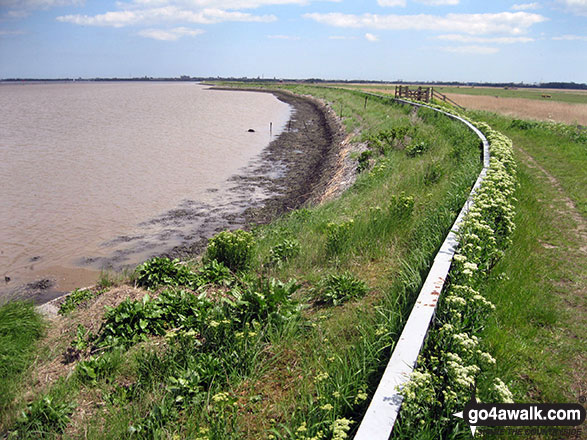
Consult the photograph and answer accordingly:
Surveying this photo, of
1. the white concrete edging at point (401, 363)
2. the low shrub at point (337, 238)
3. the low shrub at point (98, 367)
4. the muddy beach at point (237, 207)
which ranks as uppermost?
the white concrete edging at point (401, 363)

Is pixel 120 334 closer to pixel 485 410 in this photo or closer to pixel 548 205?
pixel 485 410

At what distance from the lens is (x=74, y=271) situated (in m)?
10.4

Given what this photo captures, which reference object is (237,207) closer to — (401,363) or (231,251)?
(231,251)

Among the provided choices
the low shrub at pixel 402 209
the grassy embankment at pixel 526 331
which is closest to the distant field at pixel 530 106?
the grassy embankment at pixel 526 331

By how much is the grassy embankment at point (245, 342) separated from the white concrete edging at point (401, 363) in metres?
0.22

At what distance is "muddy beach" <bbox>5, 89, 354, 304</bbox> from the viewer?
11.0m

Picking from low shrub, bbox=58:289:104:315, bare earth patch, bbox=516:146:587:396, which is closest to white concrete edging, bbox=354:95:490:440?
bare earth patch, bbox=516:146:587:396

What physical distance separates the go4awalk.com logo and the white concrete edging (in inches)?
18.0

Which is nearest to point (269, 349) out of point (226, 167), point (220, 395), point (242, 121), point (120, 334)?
point (220, 395)

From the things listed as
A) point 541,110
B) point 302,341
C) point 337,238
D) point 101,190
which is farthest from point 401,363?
point 541,110

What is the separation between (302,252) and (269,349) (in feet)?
10.4

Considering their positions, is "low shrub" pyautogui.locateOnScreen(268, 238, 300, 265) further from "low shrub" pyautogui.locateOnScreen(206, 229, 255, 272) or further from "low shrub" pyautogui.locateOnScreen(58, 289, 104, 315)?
"low shrub" pyautogui.locateOnScreen(58, 289, 104, 315)

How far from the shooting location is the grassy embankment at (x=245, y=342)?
12.2ft

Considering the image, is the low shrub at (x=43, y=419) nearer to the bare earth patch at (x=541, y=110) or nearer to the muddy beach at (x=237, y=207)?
the muddy beach at (x=237, y=207)
